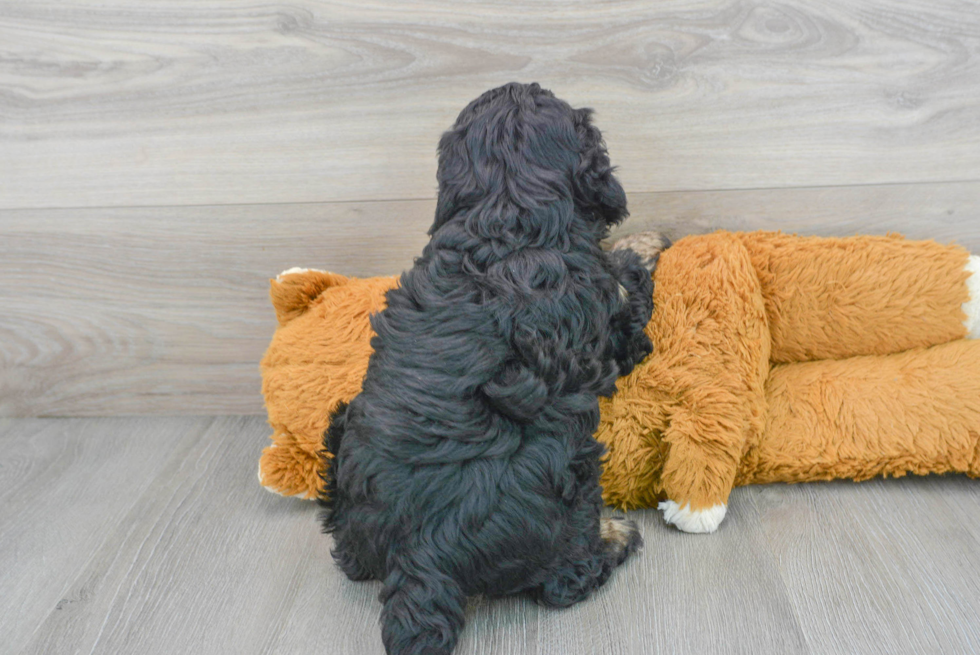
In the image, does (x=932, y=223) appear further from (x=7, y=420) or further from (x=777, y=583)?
(x=7, y=420)

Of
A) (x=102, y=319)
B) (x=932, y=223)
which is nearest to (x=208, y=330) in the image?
(x=102, y=319)

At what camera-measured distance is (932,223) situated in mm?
1996

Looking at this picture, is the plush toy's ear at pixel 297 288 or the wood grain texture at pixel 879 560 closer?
the wood grain texture at pixel 879 560

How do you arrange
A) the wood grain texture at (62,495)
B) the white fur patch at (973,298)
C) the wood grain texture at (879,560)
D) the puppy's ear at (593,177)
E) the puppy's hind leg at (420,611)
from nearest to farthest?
the puppy's hind leg at (420,611), the wood grain texture at (879,560), the puppy's ear at (593,177), the wood grain texture at (62,495), the white fur patch at (973,298)

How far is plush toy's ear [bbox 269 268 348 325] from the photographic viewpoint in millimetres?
1954

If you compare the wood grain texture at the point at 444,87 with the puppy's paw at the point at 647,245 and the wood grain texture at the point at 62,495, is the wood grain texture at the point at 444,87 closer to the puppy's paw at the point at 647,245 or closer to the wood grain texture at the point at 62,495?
the puppy's paw at the point at 647,245

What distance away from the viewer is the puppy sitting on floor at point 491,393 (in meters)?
1.29

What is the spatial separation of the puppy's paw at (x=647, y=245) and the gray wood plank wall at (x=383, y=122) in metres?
0.17

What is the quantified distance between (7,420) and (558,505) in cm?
206

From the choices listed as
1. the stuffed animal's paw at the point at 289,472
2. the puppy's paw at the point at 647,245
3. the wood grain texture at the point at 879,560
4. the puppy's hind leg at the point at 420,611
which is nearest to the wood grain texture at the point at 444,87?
the puppy's paw at the point at 647,245

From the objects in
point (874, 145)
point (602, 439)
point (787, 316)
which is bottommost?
point (602, 439)

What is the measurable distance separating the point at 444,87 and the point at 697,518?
4.28 feet

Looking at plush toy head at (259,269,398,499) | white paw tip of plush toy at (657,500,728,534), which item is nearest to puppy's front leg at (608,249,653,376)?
white paw tip of plush toy at (657,500,728,534)

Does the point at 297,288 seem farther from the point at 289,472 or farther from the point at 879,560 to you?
the point at 879,560
